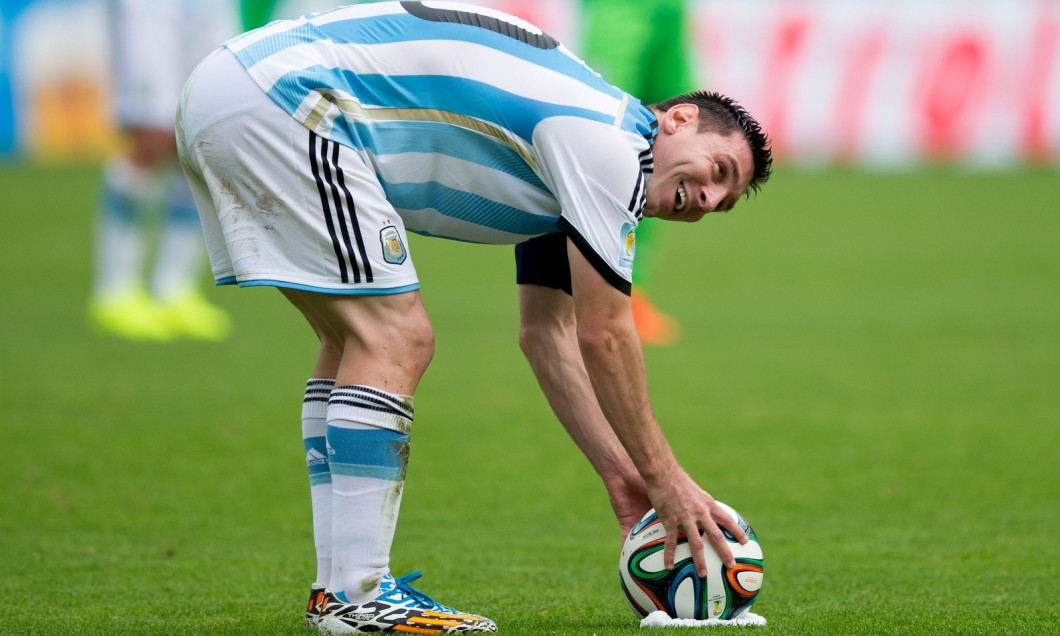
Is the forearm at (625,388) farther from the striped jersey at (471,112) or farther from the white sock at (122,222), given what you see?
the white sock at (122,222)

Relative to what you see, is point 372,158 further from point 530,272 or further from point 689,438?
point 689,438

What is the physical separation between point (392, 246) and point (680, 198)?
2.33 feet

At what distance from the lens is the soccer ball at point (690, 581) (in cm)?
334

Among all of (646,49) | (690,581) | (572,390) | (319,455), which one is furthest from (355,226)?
(646,49)

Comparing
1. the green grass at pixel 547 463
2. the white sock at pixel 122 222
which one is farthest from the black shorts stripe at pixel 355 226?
the white sock at pixel 122 222

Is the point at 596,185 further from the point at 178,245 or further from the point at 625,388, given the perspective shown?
the point at 178,245

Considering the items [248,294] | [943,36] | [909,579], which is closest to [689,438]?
[909,579]

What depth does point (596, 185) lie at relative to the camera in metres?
3.01

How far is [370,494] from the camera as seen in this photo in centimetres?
320

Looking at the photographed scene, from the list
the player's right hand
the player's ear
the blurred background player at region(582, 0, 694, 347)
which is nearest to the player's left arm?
the player's right hand

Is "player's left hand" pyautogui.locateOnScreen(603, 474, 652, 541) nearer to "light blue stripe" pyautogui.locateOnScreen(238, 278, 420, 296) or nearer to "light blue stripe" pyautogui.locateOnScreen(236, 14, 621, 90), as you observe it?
"light blue stripe" pyautogui.locateOnScreen(238, 278, 420, 296)

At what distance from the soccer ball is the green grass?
4.2 inches

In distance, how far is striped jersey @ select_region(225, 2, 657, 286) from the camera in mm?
3029

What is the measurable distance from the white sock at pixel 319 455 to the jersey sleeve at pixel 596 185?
0.88 metres
